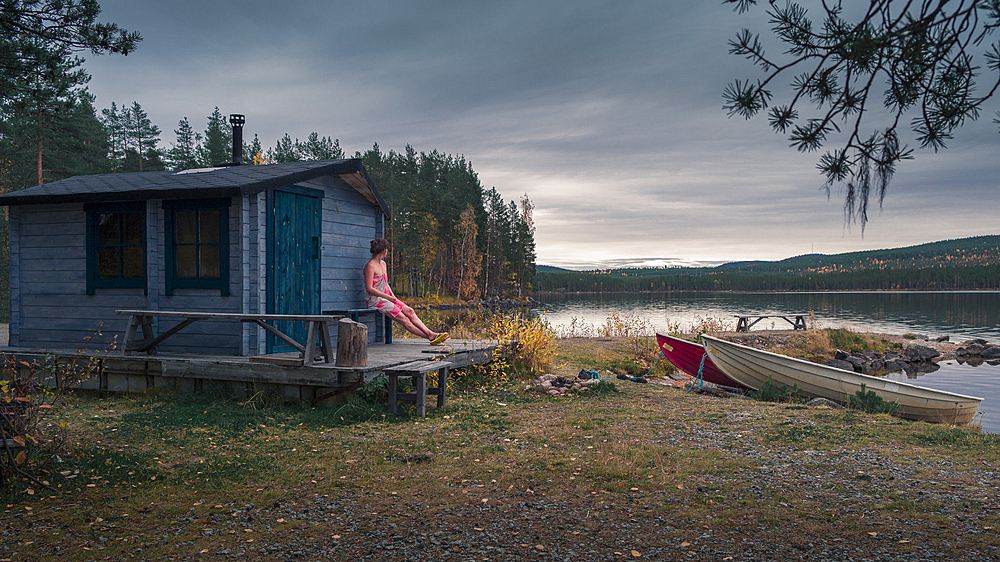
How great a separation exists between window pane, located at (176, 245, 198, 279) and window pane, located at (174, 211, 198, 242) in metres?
0.11

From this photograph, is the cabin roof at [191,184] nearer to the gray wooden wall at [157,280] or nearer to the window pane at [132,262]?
the gray wooden wall at [157,280]

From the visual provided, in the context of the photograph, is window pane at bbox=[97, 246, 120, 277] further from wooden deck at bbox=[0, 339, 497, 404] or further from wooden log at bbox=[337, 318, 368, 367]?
wooden log at bbox=[337, 318, 368, 367]

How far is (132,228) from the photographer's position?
9.63 meters

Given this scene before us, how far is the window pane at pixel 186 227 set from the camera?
921 cm

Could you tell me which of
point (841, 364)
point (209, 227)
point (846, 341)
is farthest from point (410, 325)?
point (846, 341)

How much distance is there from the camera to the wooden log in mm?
7906

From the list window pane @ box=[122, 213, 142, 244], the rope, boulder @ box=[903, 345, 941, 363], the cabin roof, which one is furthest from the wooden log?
boulder @ box=[903, 345, 941, 363]

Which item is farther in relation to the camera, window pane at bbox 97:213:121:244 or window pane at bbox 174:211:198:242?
window pane at bbox 97:213:121:244

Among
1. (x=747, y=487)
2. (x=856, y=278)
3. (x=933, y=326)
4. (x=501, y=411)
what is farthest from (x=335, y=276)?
(x=856, y=278)

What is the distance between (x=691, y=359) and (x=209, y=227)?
9.71 m

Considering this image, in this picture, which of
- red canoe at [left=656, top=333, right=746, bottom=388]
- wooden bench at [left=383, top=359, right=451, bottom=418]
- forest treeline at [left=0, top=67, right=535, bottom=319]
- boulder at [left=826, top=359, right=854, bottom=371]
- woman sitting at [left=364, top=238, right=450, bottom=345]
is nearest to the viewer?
wooden bench at [left=383, top=359, right=451, bottom=418]

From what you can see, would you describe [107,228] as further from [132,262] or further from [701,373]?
[701,373]

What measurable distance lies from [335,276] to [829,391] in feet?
30.0

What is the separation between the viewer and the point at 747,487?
504cm
